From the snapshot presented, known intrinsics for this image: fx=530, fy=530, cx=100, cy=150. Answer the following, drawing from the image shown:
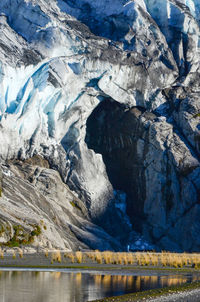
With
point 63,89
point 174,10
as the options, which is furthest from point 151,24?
point 63,89

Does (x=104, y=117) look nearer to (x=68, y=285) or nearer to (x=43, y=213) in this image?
(x=43, y=213)

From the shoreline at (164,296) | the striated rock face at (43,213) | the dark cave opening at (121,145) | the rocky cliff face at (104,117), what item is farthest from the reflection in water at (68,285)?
the dark cave opening at (121,145)

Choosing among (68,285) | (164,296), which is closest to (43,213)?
(68,285)

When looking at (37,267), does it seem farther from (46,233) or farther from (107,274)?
(46,233)

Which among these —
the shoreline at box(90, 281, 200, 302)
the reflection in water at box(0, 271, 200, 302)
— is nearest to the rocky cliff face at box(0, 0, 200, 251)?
the reflection in water at box(0, 271, 200, 302)

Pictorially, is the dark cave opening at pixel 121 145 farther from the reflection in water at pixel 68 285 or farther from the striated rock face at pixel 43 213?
the reflection in water at pixel 68 285

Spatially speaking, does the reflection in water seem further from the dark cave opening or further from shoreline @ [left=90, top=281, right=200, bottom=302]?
the dark cave opening
